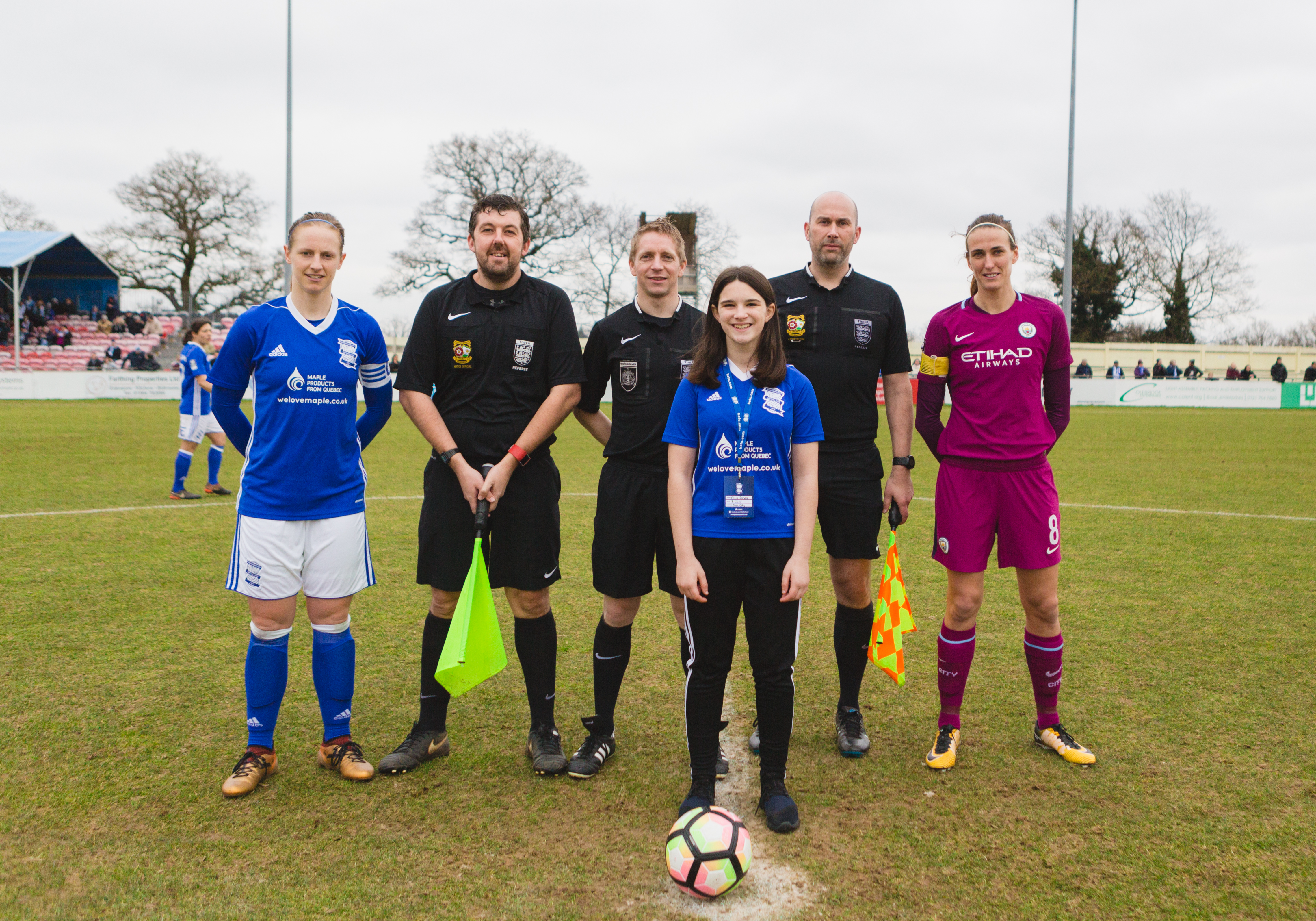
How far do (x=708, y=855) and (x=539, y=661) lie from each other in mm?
1296

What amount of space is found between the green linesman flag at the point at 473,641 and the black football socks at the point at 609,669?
18.7 inches

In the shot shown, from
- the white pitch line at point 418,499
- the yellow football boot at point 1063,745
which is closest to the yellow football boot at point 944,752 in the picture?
the yellow football boot at point 1063,745

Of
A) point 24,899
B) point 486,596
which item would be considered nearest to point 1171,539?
point 486,596

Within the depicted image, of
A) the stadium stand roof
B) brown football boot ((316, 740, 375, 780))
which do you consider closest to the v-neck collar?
brown football boot ((316, 740, 375, 780))

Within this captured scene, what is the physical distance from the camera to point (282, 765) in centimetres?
364

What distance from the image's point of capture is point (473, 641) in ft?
11.1

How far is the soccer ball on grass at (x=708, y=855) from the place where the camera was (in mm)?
2734

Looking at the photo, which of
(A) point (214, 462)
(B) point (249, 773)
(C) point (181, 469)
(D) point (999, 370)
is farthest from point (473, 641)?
(A) point (214, 462)

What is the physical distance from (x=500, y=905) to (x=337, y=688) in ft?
4.28

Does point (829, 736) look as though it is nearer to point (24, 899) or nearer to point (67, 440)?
point (24, 899)

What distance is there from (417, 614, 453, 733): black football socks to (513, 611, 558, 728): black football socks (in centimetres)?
32

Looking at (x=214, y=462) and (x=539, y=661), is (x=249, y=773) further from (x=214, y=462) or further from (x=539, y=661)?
(x=214, y=462)

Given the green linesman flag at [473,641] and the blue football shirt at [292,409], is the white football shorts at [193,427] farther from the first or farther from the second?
the green linesman flag at [473,641]

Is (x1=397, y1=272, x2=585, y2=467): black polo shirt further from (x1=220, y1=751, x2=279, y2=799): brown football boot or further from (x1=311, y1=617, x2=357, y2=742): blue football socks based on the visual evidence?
(x1=220, y1=751, x2=279, y2=799): brown football boot
